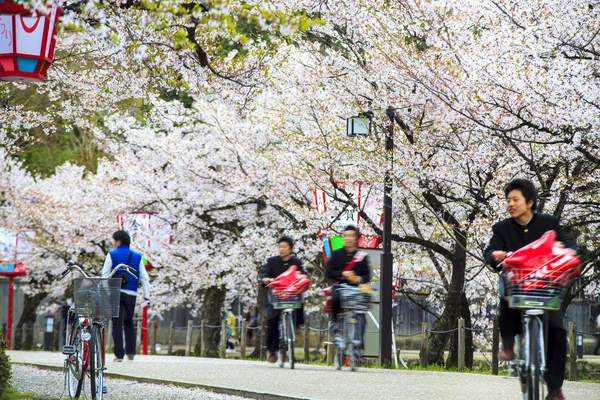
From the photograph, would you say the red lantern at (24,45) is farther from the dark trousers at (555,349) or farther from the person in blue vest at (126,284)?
the dark trousers at (555,349)

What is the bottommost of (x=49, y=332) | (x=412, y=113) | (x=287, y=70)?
(x=49, y=332)

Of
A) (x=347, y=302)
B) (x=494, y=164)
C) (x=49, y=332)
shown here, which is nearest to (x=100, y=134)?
(x=49, y=332)

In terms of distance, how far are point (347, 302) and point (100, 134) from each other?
16575 millimetres

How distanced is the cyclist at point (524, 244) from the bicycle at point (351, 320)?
491 cm

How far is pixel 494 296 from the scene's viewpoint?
19.5 meters

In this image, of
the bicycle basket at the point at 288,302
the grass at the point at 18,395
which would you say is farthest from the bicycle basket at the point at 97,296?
the bicycle basket at the point at 288,302

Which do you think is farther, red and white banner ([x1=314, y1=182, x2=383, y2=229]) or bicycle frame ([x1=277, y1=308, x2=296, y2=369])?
red and white banner ([x1=314, y1=182, x2=383, y2=229])

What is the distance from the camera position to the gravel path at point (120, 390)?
8.99 m

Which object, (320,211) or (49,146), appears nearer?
(320,211)

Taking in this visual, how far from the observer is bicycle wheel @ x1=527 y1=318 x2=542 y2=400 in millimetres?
5910

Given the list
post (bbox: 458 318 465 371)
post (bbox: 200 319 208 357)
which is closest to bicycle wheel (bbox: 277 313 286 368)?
post (bbox: 458 318 465 371)

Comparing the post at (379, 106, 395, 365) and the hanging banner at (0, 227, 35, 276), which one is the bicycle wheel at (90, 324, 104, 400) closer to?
the post at (379, 106, 395, 365)

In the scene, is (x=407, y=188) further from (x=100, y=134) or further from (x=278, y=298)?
(x=100, y=134)

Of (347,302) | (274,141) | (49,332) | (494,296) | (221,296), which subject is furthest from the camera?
(49,332)
